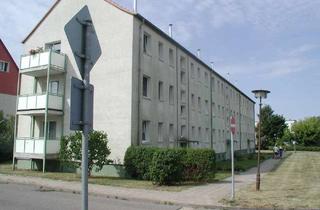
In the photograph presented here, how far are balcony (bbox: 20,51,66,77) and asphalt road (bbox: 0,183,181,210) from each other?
1105 centimetres

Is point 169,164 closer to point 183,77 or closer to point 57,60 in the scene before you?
point 57,60

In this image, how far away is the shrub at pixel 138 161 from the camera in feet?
69.1

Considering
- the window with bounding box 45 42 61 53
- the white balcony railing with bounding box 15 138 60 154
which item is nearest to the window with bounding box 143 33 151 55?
the window with bounding box 45 42 61 53

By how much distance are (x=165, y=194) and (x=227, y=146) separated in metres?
35.1

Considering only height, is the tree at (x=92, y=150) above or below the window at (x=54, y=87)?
below

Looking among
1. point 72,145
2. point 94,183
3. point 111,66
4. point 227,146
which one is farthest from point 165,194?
point 227,146

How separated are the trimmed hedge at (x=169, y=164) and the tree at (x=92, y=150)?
1292 mm

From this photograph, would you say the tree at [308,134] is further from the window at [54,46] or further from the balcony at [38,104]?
the balcony at [38,104]

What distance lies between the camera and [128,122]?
23.1 m

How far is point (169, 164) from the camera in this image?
18.4 metres

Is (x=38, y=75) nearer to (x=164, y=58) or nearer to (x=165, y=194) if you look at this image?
(x=164, y=58)

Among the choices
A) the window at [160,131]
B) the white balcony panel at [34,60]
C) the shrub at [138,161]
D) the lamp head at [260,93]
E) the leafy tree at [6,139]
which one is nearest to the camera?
the lamp head at [260,93]

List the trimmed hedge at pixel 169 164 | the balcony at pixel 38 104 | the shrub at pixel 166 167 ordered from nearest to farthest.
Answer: the shrub at pixel 166 167, the trimmed hedge at pixel 169 164, the balcony at pixel 38 104

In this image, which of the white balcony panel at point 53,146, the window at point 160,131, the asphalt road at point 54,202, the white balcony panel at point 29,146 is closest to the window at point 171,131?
the window at point 160,131
